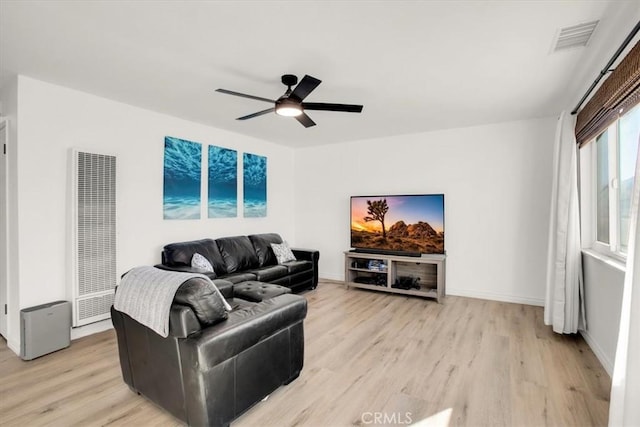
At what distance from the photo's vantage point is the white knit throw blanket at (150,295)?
5.60ft

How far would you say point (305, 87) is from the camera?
252 cm

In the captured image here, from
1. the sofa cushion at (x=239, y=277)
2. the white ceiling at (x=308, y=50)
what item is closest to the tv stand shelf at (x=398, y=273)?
the sofa cushion at (x=239, y=277)

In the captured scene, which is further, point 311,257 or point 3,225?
point 311,257

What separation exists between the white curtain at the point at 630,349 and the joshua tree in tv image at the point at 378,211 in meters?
3.46

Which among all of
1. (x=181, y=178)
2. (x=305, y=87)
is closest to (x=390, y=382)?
(x=305, y=87)

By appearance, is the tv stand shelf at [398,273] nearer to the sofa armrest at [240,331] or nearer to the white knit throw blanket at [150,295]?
the sofa armrest at [240,331]

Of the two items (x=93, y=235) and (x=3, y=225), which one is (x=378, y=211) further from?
(x=3, y=225)

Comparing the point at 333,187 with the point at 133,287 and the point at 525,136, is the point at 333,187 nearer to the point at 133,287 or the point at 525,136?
the point at 525,136

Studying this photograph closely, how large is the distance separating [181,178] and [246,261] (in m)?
1.46

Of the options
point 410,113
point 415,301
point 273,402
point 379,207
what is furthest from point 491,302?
point 273,402

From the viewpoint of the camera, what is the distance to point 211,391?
1.70 metres

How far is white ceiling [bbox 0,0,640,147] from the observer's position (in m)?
1.91

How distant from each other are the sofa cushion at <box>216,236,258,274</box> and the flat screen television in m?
1.75

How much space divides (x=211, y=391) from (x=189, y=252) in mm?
2446
